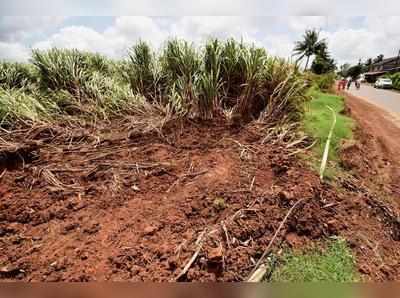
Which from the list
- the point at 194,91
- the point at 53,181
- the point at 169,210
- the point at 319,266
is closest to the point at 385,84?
the point at 194,91

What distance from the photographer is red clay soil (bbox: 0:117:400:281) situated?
160 centimetres

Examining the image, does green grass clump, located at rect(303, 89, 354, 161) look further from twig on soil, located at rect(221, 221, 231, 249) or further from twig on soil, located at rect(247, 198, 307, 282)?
twig on soil, located at rect(221, 221, 231, 249)

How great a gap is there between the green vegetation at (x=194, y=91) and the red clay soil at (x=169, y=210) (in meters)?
0.48

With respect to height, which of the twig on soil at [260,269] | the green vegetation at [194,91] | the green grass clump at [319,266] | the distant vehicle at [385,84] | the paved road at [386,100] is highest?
the green vegetation at [194,91]

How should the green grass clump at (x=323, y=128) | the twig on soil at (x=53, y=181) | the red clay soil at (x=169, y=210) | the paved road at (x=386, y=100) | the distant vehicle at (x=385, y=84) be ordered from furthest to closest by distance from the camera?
the distant vehicle at (x=385, y=84) → the paved road at (x=386, y=100) → the green grass clump at (x=323, y=128) → the twig on soil at (x=53, y=181) → the red clay soil at (x=169, y=210)

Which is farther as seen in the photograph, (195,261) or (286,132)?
(286,132)

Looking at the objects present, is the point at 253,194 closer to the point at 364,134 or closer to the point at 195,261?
the point at 195,261

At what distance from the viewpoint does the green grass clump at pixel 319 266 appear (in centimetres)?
154

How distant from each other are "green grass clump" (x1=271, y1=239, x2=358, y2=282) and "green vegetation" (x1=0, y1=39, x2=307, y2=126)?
63.7 inches

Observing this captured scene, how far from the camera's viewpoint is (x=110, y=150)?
2750mm

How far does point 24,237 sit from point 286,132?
2.24 metres

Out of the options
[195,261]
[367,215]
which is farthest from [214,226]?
[367,215]

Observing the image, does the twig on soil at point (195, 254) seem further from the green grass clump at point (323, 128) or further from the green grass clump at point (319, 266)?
the green grass clump at point (323, 128)

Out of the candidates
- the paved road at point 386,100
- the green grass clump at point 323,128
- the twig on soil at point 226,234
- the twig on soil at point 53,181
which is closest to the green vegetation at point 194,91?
the green grass clump at point 323,128
